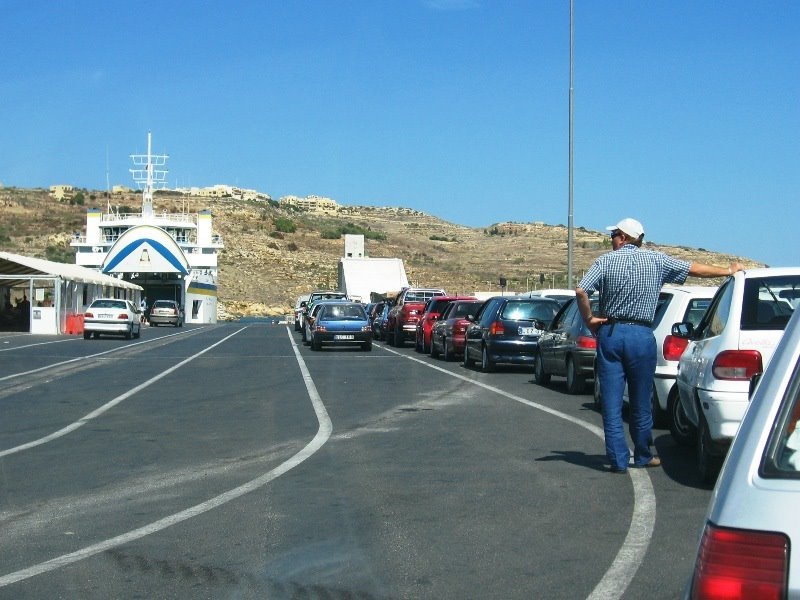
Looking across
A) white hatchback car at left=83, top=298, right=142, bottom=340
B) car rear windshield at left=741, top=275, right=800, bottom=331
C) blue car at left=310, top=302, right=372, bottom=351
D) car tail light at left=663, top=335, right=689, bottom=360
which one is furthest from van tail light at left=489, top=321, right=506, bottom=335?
white hatchback car at left=83, top=298, right=142, bottom=340

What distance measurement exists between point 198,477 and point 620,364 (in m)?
3.63

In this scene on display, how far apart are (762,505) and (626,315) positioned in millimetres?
5985

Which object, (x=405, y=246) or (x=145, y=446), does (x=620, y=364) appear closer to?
(x=145, y=446)

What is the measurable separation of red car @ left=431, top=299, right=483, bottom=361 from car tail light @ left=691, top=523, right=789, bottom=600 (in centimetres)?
2257

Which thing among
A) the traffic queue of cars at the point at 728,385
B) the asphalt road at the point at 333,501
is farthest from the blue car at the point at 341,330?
the asphalt road at the point at 333,501

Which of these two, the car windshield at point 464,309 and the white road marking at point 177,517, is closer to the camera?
the white road marking at point 177,517

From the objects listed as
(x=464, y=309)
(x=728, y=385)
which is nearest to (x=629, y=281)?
(x=728, y=385)

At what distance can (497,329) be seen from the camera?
69.6ft

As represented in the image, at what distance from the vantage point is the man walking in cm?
861

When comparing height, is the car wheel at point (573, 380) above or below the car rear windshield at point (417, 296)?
below

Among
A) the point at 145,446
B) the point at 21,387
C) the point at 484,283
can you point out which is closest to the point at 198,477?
the point at 145,446

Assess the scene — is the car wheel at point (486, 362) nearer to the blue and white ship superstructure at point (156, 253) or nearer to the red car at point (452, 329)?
the red car at point (452, 329)

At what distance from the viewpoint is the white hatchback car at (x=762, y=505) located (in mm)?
Result: 2631

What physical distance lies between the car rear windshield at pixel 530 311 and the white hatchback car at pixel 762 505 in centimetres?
1830
